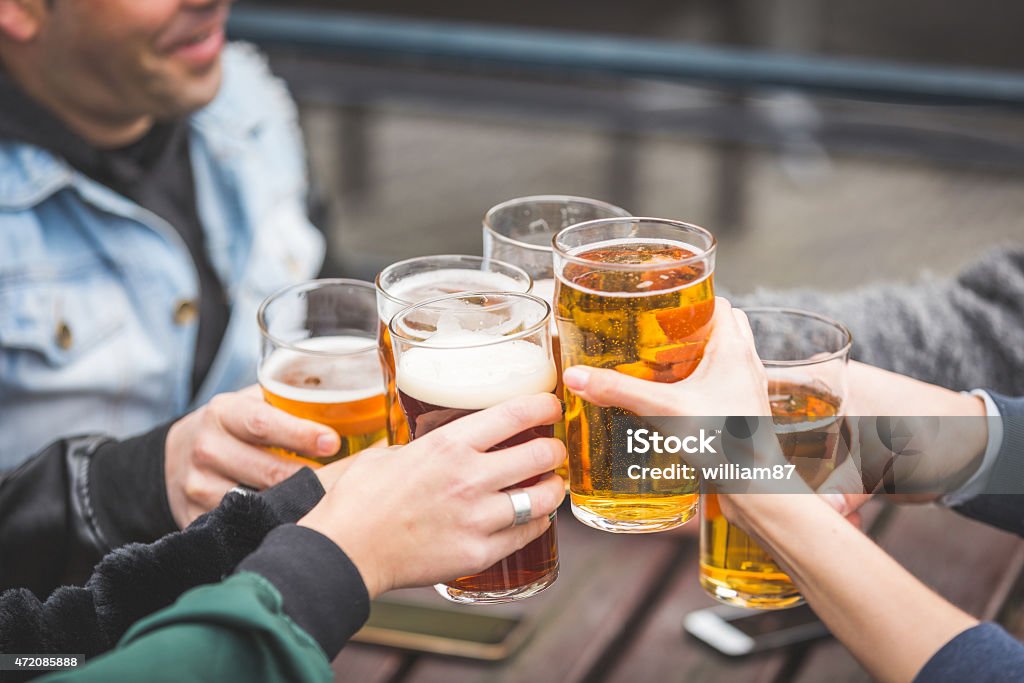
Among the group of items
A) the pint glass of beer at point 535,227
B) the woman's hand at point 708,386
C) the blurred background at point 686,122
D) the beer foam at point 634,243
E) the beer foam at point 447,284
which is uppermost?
the beer foam at point 634,243

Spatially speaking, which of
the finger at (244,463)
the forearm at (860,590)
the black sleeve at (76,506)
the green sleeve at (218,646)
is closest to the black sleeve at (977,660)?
the forearm at (860,590)

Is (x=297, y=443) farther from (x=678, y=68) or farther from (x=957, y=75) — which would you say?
(x=957, y=75)

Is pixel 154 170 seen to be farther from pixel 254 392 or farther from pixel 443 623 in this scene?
pixel 443 623

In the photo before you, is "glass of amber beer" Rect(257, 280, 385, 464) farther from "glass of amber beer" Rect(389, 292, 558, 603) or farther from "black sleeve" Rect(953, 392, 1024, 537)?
"black sleeve" Rect(953, 392, 1024, 537)

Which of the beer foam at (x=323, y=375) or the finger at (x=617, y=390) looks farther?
the beer foam at (x=323, y=375)

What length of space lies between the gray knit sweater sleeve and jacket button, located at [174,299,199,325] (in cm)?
99

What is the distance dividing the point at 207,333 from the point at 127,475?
77 centimetres

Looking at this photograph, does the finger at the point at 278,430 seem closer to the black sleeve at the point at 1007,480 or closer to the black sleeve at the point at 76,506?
the black sleeve at the point at 76,506

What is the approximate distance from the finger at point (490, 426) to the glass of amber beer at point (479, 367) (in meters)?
0.03

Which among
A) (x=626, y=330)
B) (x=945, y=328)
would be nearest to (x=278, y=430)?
(x=626, y=330)

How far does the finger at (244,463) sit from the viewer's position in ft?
4.08

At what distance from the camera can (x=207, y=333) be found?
215 centimetres

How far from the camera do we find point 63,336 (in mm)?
1828

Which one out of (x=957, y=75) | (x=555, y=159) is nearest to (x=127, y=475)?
(x=957, y=75)
